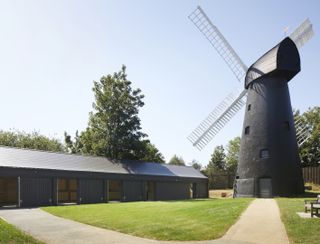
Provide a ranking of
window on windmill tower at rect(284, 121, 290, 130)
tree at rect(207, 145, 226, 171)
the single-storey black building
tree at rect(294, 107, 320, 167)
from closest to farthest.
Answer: the single-storey black building
window on windmill tower at rect(284, 121, 290, 130)
tree at rect(294, 107, 320, 167)
tree at rect(207, 145, 226, 171)

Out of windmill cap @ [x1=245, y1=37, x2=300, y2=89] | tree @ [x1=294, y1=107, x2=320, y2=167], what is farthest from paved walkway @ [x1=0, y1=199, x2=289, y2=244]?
tree @ [x1=294, y1=107, x2=320, y2=167]

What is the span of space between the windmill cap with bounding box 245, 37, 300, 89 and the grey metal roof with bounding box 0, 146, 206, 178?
47.1ft

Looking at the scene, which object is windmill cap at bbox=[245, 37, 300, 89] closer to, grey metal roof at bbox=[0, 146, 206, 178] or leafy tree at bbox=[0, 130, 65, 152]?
grey metal roof at bbox=[0, 146, 206, 178]

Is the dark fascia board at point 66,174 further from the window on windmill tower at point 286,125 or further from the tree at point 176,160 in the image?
the tree at point 176,160

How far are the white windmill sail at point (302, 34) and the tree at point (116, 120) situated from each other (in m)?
17.9

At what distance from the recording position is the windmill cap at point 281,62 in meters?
32.6

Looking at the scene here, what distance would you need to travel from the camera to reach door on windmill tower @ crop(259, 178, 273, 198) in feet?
105

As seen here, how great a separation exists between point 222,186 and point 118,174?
2415 centimetres

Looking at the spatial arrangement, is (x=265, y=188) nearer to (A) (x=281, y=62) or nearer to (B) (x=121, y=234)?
(A) (x=281, y=62)

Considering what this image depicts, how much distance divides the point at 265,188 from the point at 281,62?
10.0m

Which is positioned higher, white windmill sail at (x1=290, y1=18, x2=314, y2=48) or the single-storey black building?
white windmill sail at (x1=290, y1=18, x2=314, y2=48)

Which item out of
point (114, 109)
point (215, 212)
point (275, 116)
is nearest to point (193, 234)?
point (215, 212)

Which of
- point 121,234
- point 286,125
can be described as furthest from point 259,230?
point 286,125

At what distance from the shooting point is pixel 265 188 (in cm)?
3238
